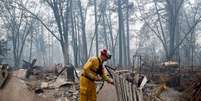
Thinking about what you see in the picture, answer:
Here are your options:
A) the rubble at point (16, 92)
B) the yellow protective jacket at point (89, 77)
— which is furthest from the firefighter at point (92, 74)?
the rubble at point (16, 92)

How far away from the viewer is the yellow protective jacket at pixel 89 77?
9070 millimetres

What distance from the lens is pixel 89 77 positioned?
9156mm

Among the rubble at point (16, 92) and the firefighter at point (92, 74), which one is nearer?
the firefighter at point (92, 74)

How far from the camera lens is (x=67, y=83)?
14742 mm

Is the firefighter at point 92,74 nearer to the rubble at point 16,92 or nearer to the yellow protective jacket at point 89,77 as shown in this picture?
the yellow protective jacket at point 89,77

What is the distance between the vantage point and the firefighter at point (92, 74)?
903cm

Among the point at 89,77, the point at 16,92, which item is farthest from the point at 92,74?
the point at 16,92

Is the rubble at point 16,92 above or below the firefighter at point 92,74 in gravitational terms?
below

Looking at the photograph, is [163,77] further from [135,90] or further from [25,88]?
[135,90]

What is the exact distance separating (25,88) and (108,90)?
2.70 m

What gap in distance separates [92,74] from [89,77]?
12 centimetres

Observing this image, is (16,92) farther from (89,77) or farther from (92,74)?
(92,74)

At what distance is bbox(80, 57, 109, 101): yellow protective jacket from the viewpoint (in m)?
9.07

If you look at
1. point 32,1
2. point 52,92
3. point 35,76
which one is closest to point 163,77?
point 52,92
